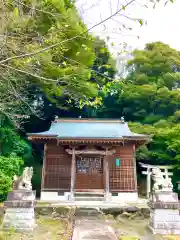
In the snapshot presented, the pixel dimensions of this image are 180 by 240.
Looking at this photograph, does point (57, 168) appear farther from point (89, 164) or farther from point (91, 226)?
point (91, 226)

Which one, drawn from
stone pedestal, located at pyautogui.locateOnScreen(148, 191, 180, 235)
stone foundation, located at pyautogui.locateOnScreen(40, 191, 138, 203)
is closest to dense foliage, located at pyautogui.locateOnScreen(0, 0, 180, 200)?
stone foundation, located at pyautogui.locateOnScreen(40, 191, 138, 203)

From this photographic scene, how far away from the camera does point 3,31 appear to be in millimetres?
3799

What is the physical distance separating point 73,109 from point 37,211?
12837mm

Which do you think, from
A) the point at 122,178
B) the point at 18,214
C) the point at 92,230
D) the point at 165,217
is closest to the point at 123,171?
the point at 122,178

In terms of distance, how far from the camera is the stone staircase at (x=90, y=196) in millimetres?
10146

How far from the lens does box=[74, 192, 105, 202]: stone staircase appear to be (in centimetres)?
1015

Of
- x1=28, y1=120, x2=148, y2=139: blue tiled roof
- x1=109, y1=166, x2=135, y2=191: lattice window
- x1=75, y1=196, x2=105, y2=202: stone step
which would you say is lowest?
x1=75, y1=196, x2=105, y2=202: stone step

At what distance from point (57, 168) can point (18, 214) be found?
16.3 feet

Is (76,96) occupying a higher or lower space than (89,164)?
higher

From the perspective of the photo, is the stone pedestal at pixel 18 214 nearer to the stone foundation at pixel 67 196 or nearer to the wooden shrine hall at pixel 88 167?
the wooden shrine hall at pixel 88 167

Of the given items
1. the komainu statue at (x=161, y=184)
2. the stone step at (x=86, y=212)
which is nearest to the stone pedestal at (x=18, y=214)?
the stone step at (x=86, y=212)

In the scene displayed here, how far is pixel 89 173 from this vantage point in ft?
36.2

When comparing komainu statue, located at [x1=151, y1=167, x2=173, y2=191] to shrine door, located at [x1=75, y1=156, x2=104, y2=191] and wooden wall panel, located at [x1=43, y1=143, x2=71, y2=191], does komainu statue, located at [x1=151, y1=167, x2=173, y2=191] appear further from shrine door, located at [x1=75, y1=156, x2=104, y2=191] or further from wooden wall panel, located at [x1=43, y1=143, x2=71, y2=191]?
wooden wall panel, located at [x1=43, y1=143, x2=71, y2=191]

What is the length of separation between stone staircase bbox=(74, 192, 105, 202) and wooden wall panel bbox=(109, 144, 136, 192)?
0.80 meters
